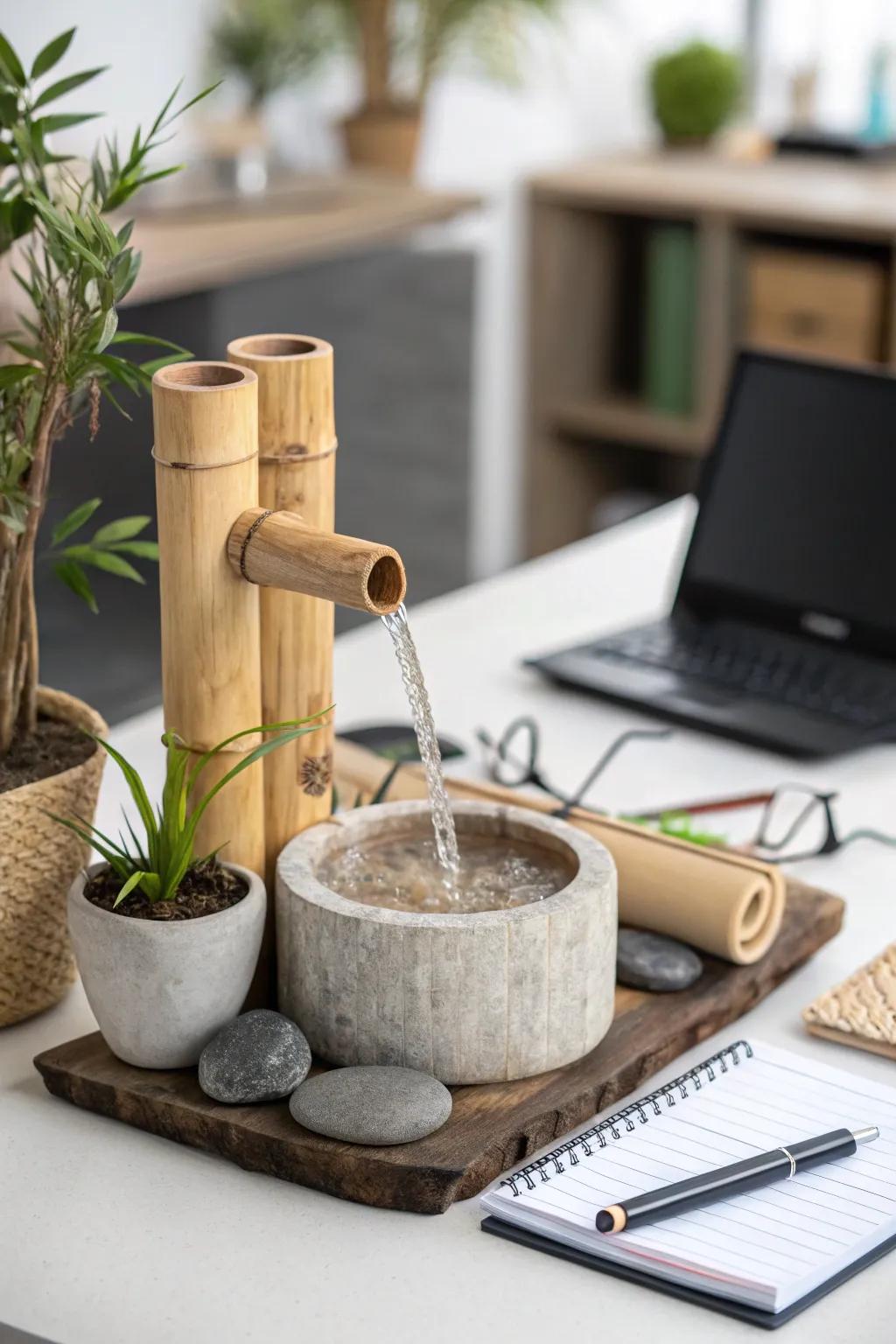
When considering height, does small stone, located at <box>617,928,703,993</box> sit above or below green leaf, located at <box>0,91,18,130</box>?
below

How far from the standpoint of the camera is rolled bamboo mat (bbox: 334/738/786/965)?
44.3 inches

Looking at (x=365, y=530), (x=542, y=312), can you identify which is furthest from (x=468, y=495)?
(x=542, y=312)

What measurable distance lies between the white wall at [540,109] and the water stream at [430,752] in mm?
2762

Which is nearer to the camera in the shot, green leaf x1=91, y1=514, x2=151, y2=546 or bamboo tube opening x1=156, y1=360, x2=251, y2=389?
bamboo tube opening x1=156, y1=360, x2=251, y2=389

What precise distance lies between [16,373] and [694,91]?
11.1 feet

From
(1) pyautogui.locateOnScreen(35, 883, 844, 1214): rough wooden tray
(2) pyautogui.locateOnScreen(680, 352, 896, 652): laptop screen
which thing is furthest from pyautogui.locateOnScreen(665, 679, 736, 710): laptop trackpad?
(1) pyautogui.locateOnScreen(35, 883, 844, 1214): rough wooden tray

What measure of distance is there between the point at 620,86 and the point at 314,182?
1.58 m

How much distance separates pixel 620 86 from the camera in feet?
14.6

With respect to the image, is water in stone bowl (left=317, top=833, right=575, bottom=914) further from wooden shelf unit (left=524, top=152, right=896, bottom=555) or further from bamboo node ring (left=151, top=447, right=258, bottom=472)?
wooden shelf unit (left=524, top=152, right=896, bottom=555)

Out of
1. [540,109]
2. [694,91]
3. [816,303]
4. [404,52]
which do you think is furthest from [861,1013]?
[540,109]

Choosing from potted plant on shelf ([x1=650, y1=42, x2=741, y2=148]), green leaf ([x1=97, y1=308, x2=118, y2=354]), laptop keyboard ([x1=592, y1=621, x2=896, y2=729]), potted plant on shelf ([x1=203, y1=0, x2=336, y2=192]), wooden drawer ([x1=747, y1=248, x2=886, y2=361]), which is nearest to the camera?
green leaf ([x1=97, y1=308, x2=118, y2=354])

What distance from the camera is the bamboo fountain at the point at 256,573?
3.13 ft

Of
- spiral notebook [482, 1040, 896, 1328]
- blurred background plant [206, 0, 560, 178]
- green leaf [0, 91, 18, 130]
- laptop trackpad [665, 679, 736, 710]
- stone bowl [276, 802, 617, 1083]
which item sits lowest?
spiral notebook [482, 1040, 896, 1328]

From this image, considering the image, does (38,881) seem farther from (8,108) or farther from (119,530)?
(8,108)
